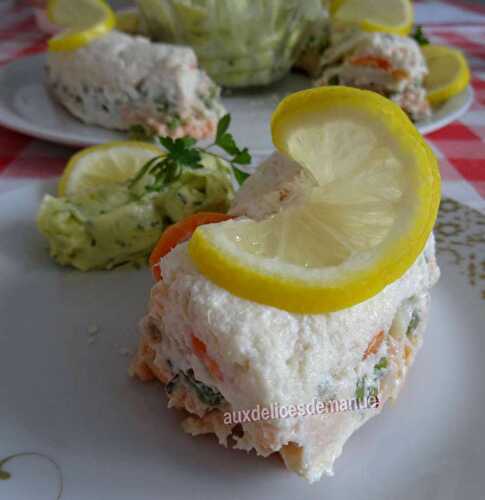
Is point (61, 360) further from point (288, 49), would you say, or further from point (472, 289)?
point (288, 49)

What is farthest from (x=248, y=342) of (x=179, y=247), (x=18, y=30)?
(x=18, y=30)

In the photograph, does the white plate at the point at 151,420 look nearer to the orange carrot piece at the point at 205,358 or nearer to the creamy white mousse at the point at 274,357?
the creamy white mousse at the point at 274,357

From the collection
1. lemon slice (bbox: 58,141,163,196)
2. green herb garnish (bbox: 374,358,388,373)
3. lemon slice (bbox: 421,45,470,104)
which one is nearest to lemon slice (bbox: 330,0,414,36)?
lemon slice (bbox: 421,45,470,104)

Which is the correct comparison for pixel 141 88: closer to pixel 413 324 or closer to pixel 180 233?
pixel 180 233

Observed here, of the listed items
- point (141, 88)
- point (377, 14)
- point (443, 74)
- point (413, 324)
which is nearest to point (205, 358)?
point (413, 324)

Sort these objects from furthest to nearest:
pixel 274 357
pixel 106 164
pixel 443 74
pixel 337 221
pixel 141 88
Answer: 1. pixel 443 74
2. pixel 141 88
3. pixel 106 164
4. pixel 337 221
5. pixel 274 357

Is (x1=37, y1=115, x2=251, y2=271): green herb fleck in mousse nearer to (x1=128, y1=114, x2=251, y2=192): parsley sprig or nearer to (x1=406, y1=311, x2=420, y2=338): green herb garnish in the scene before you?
(x1=128, y1=114, x2=251, y2=192): parsley sprig

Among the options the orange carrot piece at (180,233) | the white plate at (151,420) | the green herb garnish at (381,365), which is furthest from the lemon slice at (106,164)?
the green herb garnish at (381,365)
